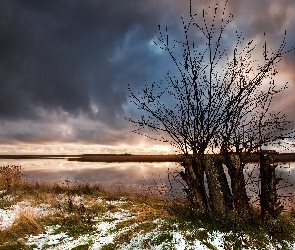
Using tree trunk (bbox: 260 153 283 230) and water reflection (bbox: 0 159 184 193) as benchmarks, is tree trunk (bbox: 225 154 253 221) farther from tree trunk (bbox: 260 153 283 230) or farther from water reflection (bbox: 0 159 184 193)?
water reflection (bbox: 0 159 184 193)

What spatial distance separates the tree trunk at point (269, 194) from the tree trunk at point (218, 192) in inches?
31.5

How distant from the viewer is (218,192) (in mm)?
6875

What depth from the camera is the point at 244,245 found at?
587cm

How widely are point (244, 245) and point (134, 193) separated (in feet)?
28.1

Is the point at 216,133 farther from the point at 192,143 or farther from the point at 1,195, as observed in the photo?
the point at 1,195

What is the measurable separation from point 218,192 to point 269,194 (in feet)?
3.84

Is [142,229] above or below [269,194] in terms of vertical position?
below

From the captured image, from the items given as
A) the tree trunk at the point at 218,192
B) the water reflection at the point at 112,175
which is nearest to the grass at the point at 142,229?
the tree trunk at the point at 218,192

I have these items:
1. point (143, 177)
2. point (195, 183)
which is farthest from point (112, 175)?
point (195, 183)

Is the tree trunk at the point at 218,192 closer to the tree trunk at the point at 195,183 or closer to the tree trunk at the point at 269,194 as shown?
the tree trunk at the point at 195,183

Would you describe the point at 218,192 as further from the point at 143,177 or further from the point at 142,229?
the point at 143,177

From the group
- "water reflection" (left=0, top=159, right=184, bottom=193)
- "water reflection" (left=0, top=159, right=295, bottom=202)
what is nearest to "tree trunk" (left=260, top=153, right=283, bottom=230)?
"water reflection" (left=0, top=159, right=295, bottom=202)

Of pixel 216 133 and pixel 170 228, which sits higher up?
pixel 216 133

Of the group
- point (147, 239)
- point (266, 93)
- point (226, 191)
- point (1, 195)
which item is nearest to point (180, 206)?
point (226, 191)
